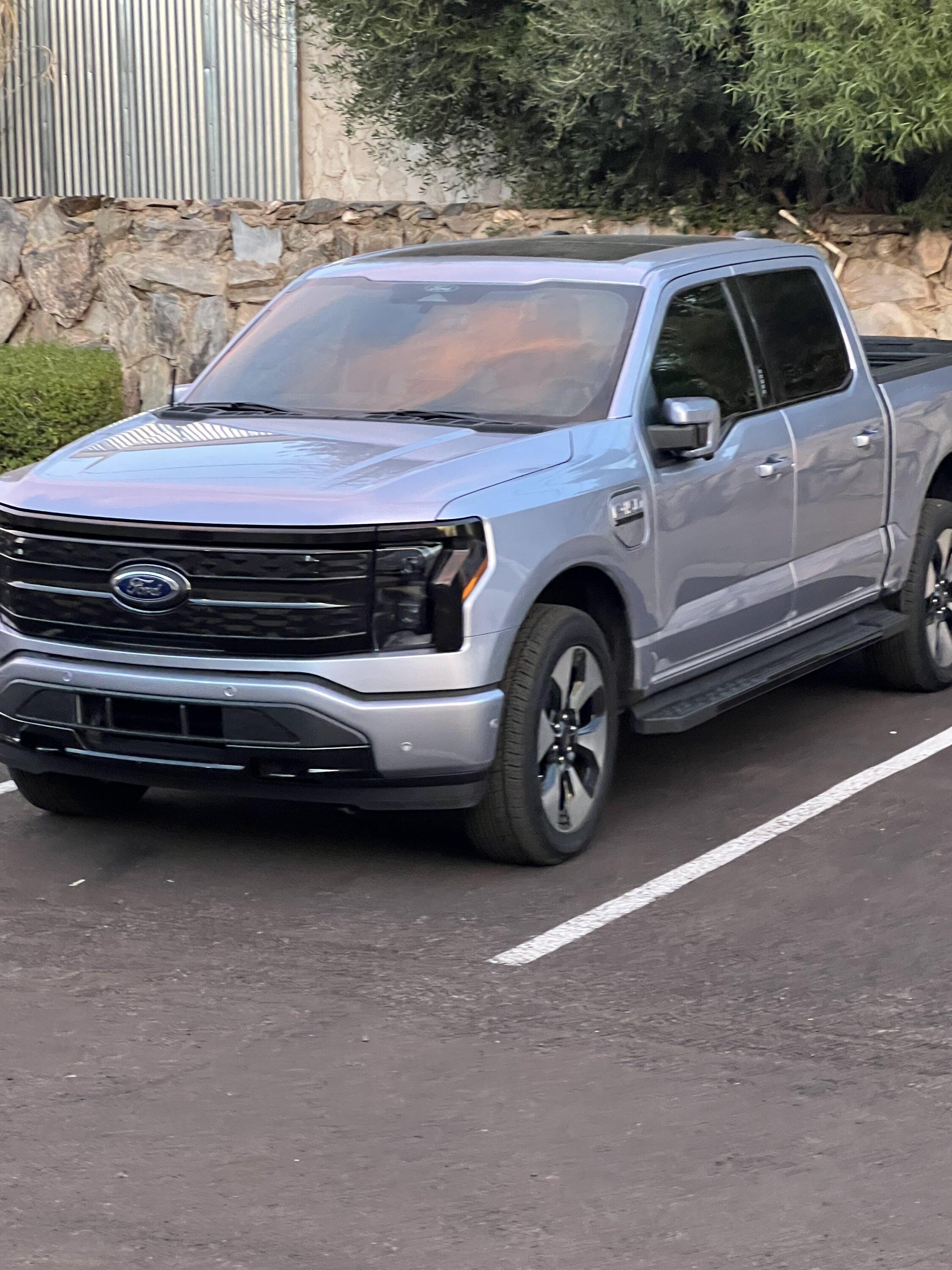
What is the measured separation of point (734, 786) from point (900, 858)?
1018 millimetres

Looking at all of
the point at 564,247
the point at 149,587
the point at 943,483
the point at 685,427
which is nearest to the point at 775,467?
the point at 685,427

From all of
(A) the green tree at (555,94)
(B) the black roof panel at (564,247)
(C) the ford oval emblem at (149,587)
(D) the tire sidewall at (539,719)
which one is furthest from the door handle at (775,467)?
(A) the green tree at (555,94)

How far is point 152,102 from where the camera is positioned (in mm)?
18297

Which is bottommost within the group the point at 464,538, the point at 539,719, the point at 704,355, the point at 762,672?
the point at 762,672

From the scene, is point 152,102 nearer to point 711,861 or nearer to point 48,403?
point 48,403

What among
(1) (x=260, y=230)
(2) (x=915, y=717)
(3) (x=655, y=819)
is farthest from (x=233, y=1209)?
(1) (x=260, y=230)

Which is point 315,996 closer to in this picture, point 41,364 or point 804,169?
point 41,364

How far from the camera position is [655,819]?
22.0 ft

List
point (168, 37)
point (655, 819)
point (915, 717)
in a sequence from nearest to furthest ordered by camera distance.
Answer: point (655, 819), point (915, 717), point (168, 37)

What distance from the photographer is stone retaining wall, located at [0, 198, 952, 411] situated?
15320 mm

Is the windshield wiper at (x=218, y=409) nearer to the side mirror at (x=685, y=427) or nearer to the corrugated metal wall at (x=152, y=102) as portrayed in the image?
the side mirror at (x=685, y=427)

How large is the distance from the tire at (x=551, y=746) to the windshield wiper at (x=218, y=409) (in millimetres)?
1393

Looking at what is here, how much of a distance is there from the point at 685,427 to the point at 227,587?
1817 mm

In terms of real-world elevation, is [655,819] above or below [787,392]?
below
